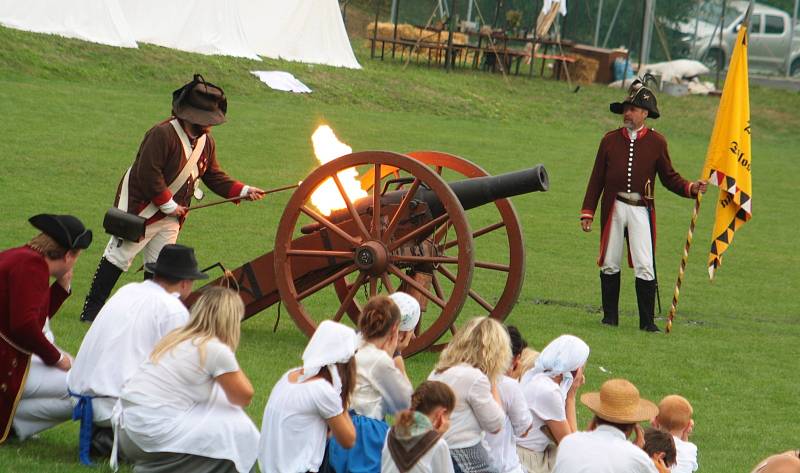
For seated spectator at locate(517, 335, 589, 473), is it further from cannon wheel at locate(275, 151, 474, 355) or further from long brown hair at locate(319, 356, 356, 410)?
cannon wheel at locate(275, 151, 474, 355)

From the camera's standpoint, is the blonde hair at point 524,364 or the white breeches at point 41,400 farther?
the blonde hair at point 524,364

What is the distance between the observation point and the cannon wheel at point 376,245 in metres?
7.76

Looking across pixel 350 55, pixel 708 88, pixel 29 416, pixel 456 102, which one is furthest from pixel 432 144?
pixel 29 416

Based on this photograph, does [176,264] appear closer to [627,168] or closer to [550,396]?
[550,396]

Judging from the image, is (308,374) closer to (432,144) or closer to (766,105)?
(432,144)

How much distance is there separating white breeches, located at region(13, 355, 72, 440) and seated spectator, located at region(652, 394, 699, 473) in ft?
8.66

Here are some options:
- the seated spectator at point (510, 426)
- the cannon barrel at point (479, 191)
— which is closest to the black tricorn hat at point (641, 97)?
the cannon barrel at point (479, 191)

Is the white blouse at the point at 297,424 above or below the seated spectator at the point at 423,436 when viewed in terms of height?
below

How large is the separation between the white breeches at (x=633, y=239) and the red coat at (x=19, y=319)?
17.8ft

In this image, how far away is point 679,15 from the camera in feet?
113

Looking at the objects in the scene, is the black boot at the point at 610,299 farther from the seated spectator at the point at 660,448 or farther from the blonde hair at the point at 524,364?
the seated spectator at the point at 660,448

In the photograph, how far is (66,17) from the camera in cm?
2094

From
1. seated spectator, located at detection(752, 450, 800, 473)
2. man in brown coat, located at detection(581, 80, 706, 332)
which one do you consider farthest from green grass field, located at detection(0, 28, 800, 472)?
seated spectator, located at detection(752, 450, 800, 473)

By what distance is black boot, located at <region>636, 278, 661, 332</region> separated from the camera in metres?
10.2
